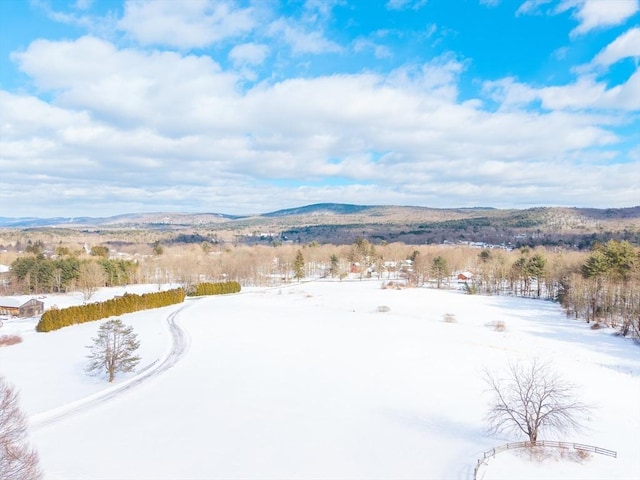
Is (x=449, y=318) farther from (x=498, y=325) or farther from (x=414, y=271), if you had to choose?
(x=414, y=271)

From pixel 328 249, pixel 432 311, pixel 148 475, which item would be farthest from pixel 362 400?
pixel 328 249

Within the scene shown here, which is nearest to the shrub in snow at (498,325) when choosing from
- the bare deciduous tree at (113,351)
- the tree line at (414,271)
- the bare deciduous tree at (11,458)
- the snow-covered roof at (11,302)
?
the tree line at (414,271)

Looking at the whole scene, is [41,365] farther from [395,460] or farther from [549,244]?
[549,244]

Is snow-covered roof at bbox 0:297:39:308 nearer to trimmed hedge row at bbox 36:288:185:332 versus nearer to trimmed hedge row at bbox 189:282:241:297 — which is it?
trimmed hedge row at bbox 36:288:185:332

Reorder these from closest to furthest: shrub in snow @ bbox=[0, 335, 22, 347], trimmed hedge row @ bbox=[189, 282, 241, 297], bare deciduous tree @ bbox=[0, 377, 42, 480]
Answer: bare deciduous tree @ bbox=[0, 377, 42, 480] → shrub in snow @ bbox=[0, 335, 22, 347] → trimmed hedge row @ bbox=[189, 282, 241, 297]

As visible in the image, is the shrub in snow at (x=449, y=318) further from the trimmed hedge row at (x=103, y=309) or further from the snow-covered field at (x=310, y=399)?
the trimmed hedge row at (x=103, y=309)

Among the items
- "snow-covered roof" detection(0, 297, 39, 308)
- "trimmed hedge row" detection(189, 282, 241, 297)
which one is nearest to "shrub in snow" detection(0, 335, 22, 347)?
"snow-covered roof" detection(0, 297, 39, 308)

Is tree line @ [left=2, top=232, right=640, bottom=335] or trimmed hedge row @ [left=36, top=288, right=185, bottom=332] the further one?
tree line @ [left=2, top=232, right=640, bottom=335]
